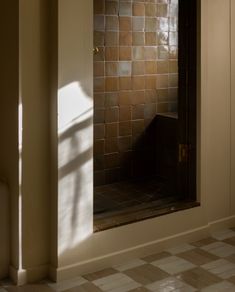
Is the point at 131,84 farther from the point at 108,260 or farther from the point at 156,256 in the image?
the point at 108,260

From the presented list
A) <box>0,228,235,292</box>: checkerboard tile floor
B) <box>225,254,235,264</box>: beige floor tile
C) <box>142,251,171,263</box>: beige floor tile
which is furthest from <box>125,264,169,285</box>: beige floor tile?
<box>225,254,235,264</box>: beige floor tile

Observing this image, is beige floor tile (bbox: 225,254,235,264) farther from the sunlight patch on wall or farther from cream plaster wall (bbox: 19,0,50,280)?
cream plaster wall (bbox: 19,0,50,280)

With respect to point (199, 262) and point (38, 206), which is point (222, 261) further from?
point (38, 206)

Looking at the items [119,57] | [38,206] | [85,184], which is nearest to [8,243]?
[38,206]

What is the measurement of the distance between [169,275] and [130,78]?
5.91 ft

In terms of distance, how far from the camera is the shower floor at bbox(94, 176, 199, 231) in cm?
377

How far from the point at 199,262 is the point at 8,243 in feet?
3.94

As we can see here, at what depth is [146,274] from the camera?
11.7 feet

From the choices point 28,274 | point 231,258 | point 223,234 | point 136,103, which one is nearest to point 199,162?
point 223,234

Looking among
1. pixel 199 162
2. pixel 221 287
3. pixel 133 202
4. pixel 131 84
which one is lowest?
pixel 221 287

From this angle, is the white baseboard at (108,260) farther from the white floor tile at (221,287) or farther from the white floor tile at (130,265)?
the white floor tile at (221,287)

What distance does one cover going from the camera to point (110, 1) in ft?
15.0

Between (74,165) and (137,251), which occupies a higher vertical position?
(74,165)

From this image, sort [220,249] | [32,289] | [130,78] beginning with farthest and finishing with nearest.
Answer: [130,78]
[220,249]
[32,289]
